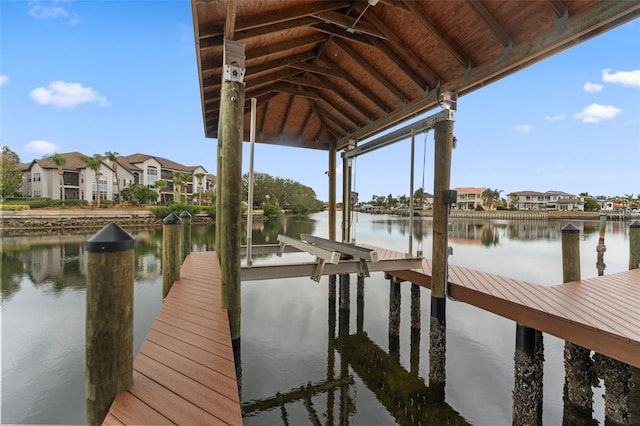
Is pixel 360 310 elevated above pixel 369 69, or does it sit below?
below

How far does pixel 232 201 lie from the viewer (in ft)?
12.5

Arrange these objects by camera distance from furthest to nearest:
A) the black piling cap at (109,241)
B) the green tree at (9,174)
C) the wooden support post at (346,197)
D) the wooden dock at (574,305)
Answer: the green tree at (9,174)
the wooden support post at (346,197)
the wooden dock at (574,305)
the black piling cap at (109,241)

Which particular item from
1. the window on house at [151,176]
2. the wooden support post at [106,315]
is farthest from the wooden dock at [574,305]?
the window on house at [151,176]

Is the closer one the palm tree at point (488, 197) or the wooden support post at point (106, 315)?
the wooden support post at point (106, 315)

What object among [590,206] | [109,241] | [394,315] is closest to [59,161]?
[394,315]

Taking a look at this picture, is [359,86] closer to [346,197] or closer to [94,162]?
[346,197]

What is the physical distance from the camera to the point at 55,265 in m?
17.0

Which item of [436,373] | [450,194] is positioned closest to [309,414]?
[436,373]

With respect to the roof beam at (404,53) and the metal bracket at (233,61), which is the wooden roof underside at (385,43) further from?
the metal bracket at (233,61)

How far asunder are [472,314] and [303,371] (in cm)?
677

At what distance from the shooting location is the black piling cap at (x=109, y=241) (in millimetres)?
1919

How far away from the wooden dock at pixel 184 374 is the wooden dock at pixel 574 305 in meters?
4.18

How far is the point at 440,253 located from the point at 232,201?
3882 millimetres

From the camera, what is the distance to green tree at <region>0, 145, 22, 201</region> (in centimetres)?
3638
